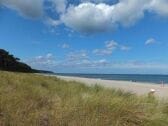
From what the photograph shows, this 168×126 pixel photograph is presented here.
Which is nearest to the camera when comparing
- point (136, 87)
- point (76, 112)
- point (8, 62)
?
point (76, 112)

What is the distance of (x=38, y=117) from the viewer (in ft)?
20.5

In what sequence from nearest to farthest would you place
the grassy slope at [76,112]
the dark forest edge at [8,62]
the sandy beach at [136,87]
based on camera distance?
the grassy slope at [76,112] → the sandy beach at [136,87] → the dark forest edge at [8,62]

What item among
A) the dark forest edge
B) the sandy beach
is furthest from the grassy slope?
the dark forest edge

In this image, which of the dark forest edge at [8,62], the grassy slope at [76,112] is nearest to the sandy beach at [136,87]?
the grassy slope at [76,112]

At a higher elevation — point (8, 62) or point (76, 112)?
point (8, 62)

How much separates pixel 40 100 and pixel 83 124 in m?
1.79

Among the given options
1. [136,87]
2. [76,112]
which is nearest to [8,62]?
[136,87]

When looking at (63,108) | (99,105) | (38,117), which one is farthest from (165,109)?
(38,117)

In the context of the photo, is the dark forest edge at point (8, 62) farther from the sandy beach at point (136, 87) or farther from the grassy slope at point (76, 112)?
the grassy slope at point (76, 112)

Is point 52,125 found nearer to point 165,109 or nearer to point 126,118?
point 126,118

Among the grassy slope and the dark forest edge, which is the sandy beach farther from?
the dark forest edge

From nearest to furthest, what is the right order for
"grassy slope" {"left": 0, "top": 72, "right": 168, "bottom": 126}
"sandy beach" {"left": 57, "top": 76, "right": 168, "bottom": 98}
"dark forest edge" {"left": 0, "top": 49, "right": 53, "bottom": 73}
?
"grassy slope" {"left": 0, "top": 72, "right": 168, "bottom": 126}
"sandy beach" {"left": 57, "top": 76, "right": 168, "bottom": 98}
"dark forest edge" {"left": 0, "top": 49, "right": 53, "bottom": 73}

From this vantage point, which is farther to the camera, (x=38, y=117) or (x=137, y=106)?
(x=137, y=106)

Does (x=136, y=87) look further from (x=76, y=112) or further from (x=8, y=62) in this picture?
(x=8, y=62)
